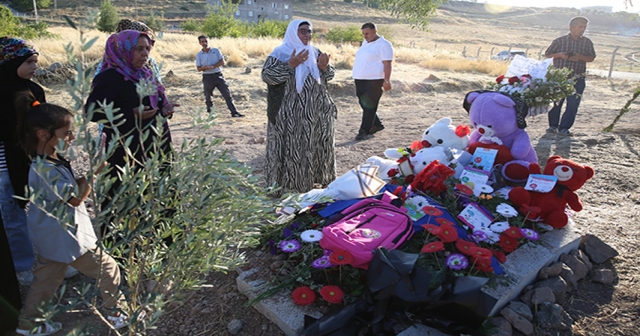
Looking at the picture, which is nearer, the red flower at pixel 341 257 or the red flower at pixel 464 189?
the red flower at pixel 341 257

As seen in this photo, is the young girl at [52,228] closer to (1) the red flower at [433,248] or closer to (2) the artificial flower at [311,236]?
(2) the artificial flower at [311,236]

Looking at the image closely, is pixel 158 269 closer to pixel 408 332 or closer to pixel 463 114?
pixel 408 332

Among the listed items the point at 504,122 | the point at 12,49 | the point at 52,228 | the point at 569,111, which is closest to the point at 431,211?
the point at 504,122

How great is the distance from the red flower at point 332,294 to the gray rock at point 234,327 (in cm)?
54

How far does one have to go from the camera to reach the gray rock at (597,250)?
327cm

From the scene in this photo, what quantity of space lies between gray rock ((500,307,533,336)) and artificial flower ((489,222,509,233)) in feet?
2.22

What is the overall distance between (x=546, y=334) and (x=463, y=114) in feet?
25.2

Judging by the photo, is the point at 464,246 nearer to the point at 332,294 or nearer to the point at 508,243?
the point at 508,243

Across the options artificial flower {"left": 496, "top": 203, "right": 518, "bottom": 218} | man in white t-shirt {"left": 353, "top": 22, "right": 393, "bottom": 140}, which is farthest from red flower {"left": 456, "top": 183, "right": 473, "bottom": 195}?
man in white t-shirt {"left": 353, "top": 22, "right": 393, "bottom": 140}

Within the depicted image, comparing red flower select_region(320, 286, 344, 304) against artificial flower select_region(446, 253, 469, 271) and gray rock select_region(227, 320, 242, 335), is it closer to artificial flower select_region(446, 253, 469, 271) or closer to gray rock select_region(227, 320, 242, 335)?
gray rock select_region(227, 320, 242, 335)

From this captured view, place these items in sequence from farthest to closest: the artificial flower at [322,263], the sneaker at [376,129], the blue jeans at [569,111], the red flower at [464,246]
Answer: the sneaker at [376,129] → the blue jeans at [569,111] → the red flower at [464,246] → the artificial flower at [322,263]

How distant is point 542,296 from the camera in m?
2.70

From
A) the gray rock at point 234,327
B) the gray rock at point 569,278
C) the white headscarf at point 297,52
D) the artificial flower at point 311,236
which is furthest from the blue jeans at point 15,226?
the gray rock at point 569,278

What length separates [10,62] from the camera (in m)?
2.86
